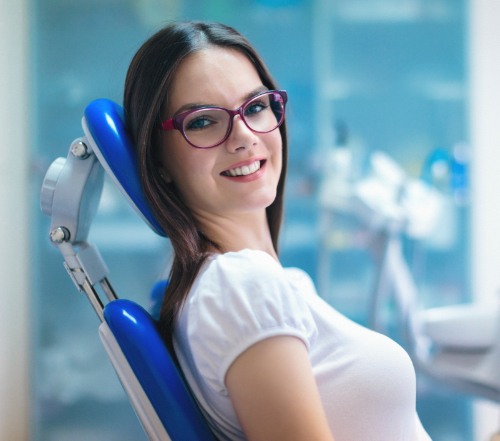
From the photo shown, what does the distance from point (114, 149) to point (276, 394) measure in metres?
0.43

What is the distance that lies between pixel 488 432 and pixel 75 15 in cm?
Result: 274

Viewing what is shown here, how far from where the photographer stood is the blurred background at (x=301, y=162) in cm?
296

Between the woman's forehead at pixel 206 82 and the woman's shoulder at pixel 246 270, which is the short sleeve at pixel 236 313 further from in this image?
the woman's forehead at pixel 206 82

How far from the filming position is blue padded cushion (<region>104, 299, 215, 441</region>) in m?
0.92

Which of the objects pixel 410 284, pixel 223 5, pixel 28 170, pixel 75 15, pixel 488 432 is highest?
pixel 75 15

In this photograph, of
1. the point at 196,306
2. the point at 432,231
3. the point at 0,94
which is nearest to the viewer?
the point at 196,306

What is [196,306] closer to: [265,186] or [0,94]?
[265,186]

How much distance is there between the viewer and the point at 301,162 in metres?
3.13

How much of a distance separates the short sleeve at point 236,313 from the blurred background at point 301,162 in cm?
193

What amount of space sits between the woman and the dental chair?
0.03 metres

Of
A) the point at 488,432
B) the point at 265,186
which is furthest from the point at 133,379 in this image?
the point at 488,432

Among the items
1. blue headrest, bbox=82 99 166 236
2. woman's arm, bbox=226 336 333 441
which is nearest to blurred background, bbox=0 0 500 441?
blue headrest, bbox=82 99 166 236

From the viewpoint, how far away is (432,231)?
3199mm

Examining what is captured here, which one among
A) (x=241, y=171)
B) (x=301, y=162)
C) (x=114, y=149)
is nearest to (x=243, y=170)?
(x=241, y=171)
